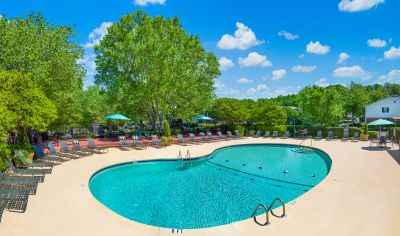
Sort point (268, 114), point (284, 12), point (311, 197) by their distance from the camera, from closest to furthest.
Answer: point (311, 197)
point (284, 12)
point (268, 114)

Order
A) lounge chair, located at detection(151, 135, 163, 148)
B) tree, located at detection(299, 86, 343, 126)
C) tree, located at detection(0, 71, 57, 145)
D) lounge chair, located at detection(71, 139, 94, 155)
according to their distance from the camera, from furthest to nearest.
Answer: tree, located at detection(299, 86, 343, 126) → lounge chair, located at detection(151, 135, 163, 148) → lounge chair, located at detection(71, 139, 94, 155) → tree, located at detection(0, 71, 57, 145)

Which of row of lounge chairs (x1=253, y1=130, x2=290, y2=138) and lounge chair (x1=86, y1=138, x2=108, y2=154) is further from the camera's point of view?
row of lounge chairs (x1=253, y1=130, x2=290, y2=138)

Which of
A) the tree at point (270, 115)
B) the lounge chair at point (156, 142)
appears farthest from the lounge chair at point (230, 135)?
the lounge chair at point (156, 142)

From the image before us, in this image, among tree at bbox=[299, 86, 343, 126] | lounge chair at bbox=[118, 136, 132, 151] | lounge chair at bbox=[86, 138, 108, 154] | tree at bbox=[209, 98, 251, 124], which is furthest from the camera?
tree at bbox=[209, 98, 251, 124]

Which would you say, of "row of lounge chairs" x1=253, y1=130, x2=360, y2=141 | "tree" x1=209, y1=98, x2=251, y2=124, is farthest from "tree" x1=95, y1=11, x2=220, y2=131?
"row of lounge chairs" x1=253, y1=130, x2=360, y2=141

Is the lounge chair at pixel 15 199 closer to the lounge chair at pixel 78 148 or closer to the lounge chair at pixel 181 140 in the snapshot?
the lounge chair at pixel 78 148

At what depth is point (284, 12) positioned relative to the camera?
26.0 m

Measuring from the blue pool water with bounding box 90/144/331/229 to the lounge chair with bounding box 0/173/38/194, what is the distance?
2420mm

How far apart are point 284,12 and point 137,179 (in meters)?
21.0

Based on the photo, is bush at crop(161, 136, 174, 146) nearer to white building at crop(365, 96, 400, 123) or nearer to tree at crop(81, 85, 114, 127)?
tree at crop(81, 85, 114, 127)

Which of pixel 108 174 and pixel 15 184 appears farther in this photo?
pixel 108 174

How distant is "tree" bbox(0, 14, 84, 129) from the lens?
1677cm

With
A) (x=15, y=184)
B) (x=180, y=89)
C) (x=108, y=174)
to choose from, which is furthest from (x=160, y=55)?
(x=15, y=184)

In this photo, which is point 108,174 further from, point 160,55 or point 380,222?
point 160,55
